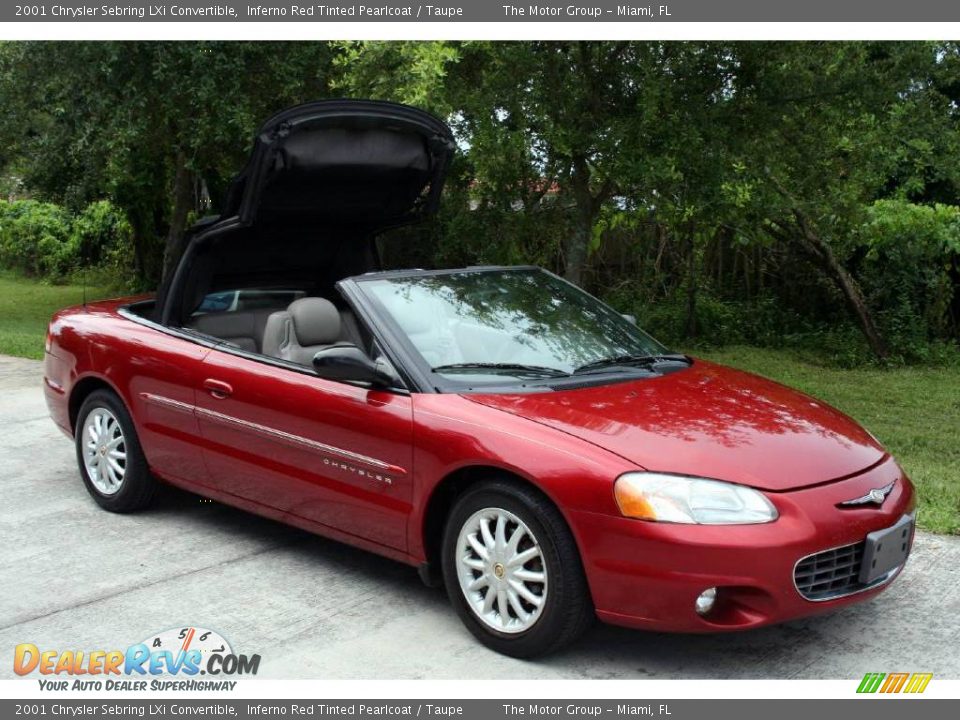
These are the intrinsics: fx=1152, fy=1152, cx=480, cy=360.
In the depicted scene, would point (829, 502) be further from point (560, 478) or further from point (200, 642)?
point (200, 642)

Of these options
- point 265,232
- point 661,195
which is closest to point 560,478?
point 265,232

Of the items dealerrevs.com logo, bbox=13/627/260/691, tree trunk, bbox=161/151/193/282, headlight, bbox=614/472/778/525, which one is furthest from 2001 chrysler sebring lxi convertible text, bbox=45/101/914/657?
tree trunk, bbox=161/151/193/282

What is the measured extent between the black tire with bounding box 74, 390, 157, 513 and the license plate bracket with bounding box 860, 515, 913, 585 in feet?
12.4

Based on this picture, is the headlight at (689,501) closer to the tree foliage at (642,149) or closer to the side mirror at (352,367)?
the side mirror at (352,367)

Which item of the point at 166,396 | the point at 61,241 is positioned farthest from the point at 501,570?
the point at 61,241

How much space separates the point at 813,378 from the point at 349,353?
938 centimetres

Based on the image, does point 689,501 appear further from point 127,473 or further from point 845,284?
point 845,284

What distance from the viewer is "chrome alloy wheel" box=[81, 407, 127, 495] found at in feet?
20.8

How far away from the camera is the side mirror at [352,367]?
481cm

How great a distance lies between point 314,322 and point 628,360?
1.68 metres

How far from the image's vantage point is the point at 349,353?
4840 millimetres

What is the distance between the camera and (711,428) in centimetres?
445

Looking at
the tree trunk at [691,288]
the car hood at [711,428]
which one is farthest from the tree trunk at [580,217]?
the car hood at [711,428]

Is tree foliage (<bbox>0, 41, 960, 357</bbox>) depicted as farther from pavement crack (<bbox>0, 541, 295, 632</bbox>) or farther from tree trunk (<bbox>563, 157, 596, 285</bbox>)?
pavement crack (<bbox>0, 541, 295, 632</bbox>)
